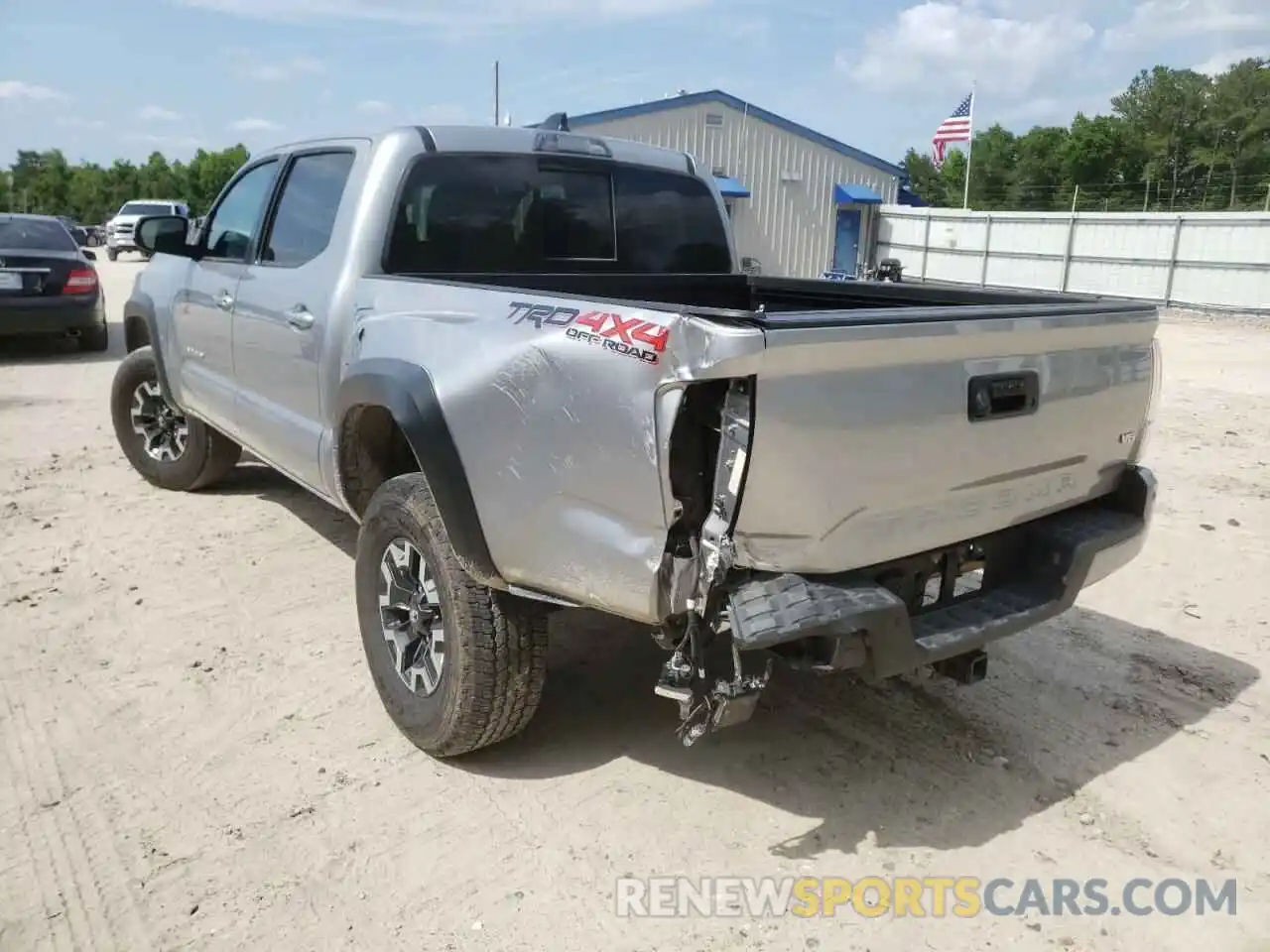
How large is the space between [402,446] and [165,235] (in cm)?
235

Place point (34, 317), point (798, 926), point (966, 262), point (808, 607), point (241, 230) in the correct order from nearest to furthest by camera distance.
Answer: point (808, 607) → point (798, 926) → point (241, 230) → point (34, 317) → point (966, 262)

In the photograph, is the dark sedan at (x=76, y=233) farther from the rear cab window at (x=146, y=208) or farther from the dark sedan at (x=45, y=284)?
the rear cab window at (x=146, y=208)

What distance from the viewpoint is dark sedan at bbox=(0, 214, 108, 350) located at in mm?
10891

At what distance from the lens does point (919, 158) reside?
74812 millimetres

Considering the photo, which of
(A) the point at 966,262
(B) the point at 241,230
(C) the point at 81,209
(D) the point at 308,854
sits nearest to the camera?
(D) the point at 308,854

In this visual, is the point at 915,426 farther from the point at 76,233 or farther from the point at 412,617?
the point at 76,233

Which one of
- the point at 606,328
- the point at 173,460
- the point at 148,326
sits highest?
the point at 606,328

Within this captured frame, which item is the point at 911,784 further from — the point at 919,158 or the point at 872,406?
the point at 919,158

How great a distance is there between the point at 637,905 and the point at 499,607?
0.89 meters

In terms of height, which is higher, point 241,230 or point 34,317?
point 241,230

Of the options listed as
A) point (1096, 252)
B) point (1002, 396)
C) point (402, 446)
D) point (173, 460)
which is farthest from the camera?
point (1096, 252)

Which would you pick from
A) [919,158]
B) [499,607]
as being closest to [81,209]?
[919,158]

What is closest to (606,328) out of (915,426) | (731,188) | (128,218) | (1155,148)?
(915,426)

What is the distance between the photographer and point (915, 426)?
248 centimetres
